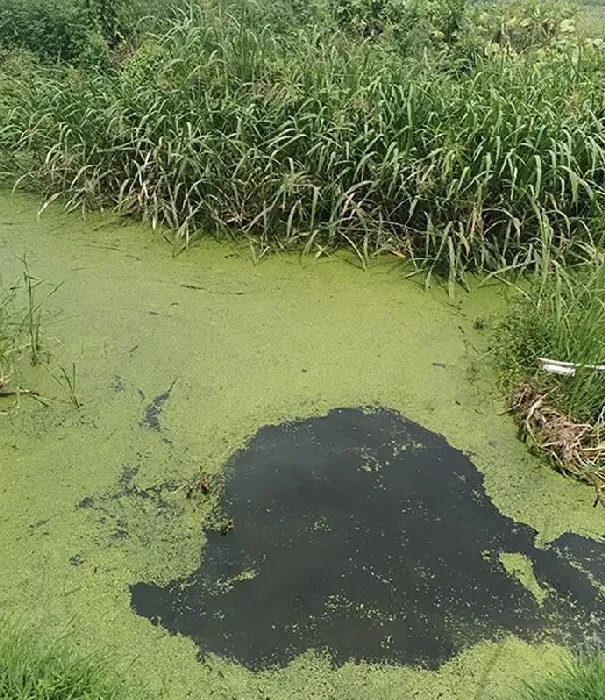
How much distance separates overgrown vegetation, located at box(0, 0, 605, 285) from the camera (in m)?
2.83

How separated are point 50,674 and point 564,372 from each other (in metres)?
1.53

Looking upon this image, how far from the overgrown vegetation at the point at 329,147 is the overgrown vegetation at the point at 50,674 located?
1800 mm

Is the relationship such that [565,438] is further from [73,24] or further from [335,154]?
[73,24]

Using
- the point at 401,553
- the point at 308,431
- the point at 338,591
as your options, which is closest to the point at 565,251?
the point at 308,431

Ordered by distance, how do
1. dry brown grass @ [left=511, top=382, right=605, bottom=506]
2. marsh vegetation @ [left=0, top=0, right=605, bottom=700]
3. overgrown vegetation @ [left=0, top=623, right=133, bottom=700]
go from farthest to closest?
marsh vegetation @ [left=0, top=0, right=605, bottom=700], dry brown grass @ [left=511, top=382, right=605, bottom=506], overgrown vegetation @ [left=0, top=623, right=133, bottom=700]

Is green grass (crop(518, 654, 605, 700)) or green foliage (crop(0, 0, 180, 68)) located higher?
green foliage (crop(0, 0, 180, 68))

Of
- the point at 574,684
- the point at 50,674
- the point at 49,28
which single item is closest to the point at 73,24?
the point at 49,28

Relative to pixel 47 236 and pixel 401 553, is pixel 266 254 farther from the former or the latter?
pixel 401 553

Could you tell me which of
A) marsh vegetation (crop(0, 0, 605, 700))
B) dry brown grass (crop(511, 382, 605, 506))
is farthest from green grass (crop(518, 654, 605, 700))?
marsh vegetation (crop(0, 0, 605, 700))

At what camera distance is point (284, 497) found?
76.0 inches

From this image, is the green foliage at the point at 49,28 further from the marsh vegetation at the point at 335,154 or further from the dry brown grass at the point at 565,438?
the dry brown grass at the point at 565,438

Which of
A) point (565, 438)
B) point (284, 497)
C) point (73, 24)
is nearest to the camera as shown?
point (284, 497)

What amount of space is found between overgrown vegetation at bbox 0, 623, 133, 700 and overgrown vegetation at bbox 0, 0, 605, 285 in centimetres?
180

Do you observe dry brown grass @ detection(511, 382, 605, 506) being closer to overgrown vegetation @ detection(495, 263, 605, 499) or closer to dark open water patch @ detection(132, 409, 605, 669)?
overgrown vegetation @ detection(495, 263, 605, 499)
